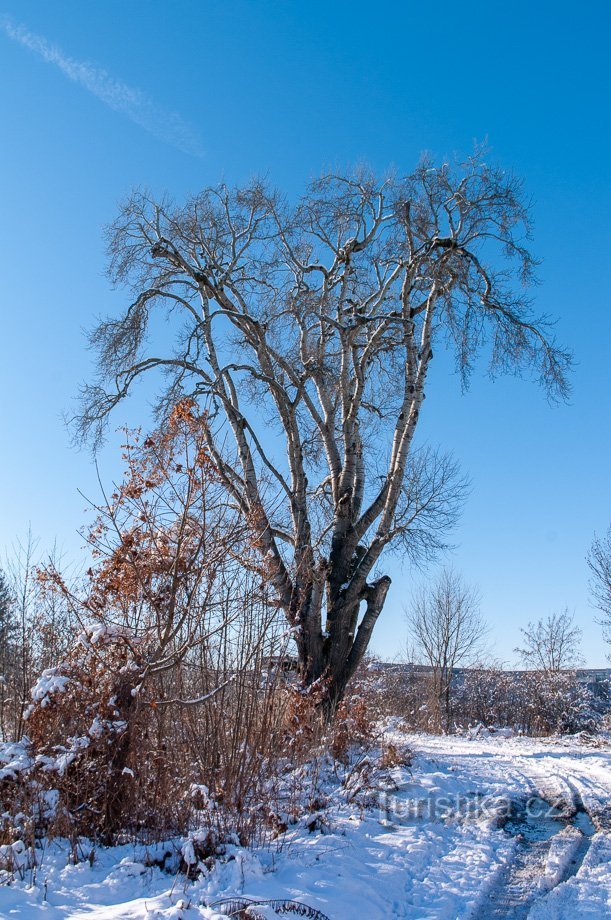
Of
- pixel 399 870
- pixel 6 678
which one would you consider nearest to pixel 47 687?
pixel 6 678

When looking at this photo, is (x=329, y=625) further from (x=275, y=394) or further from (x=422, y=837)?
(x=422, y=837)

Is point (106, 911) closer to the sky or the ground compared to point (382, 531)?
closer to the ground

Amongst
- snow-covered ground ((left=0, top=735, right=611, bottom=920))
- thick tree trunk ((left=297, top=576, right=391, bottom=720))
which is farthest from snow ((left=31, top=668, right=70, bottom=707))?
thick tree trunk ((left=297, top=576, right=391, bottom=720))

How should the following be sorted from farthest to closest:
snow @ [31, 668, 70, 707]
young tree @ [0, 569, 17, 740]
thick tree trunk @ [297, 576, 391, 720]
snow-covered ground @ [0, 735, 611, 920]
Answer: thick tree trunk @ [297, 576, 391, 720], young tree @ [0, 569, 17, 740], snow @ [31, 668, 70, 707], snow-covered ground @ [0, 735, 611, 920]

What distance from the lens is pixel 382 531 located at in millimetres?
10391

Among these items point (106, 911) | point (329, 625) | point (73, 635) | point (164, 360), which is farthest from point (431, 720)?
→ point (106, 911)

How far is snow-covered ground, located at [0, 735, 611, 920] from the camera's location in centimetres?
407

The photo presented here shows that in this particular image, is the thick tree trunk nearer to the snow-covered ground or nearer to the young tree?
the snow-covered ground

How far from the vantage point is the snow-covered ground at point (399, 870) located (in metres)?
4.07

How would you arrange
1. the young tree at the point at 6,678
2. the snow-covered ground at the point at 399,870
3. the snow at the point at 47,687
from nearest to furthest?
the snow-covered ground at the point at 399,870 → the snow at the point at 47,687 → the young tree at the point at 6,678

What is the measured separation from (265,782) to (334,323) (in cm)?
712

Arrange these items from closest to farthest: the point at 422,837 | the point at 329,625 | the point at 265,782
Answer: the point at 422,837 → the point at 265,782 → the point at 329,625

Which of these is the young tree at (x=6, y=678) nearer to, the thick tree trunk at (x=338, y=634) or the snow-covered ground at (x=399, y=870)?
the snow-covered ground at (x=399, y=870)

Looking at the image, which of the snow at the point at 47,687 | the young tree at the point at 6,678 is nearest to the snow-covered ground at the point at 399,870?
the snow at the point at 47,687
